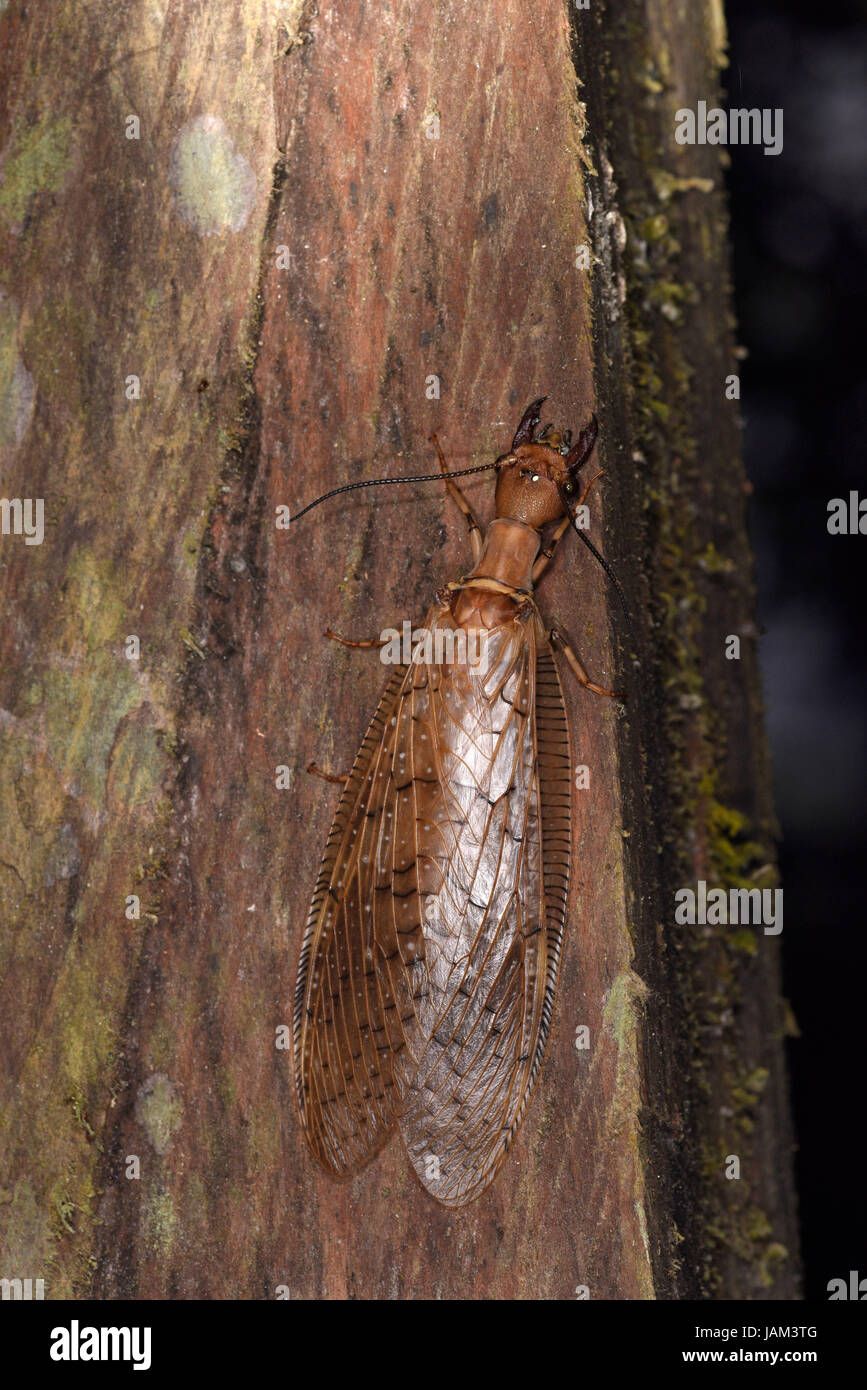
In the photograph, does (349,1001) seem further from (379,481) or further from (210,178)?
(210,178)

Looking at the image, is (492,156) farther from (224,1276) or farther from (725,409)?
(224,1276)

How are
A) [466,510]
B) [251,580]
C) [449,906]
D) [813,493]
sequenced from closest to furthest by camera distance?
[449,906] < [251,580] < [466,510] < [813,493]

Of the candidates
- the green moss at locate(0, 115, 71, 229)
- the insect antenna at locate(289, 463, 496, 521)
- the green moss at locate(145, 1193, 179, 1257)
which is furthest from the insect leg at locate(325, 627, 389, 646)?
the green moss at locate(145, 1193, 179, 1257)

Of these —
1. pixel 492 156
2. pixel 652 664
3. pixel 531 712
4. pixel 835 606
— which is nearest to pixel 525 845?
pixel 531 712

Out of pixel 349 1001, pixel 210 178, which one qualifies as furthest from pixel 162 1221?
pixel 210 178

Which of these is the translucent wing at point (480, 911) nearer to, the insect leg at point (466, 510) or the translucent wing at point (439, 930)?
the translucent wing at point (439, 930)

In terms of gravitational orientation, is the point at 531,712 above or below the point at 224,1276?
above
